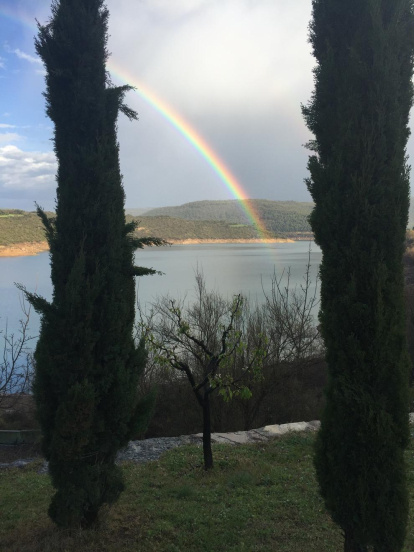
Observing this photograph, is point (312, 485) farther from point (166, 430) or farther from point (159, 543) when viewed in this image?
point (166, 430)

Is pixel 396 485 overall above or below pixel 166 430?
above

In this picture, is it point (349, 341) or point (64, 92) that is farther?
point (64, 92)

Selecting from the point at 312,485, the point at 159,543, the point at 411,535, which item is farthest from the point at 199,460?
the point at 411,535

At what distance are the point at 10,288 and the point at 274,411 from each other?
18.7m

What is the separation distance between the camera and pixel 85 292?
3.87 m

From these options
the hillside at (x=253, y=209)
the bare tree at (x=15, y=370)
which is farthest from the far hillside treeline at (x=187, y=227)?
the bare tree at (x=15, y=370)

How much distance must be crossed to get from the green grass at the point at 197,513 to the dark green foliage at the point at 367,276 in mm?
890

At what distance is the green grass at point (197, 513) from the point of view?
3646mm

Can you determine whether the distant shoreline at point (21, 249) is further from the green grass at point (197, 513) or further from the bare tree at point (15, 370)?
the green grass at point (197, 513)

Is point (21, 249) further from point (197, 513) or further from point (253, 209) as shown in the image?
point (253, 209)

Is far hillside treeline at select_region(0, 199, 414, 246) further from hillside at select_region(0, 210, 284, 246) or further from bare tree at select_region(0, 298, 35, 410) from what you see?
bare tree at select_region(0, 298, 35, 410)

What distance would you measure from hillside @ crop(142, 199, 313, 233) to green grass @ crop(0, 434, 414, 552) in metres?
35.3

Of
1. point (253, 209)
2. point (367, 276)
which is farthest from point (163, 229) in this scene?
point (367, 276)

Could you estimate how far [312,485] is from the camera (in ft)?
17.0
